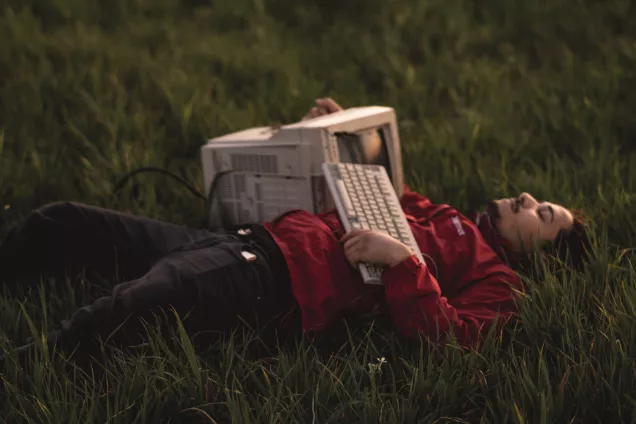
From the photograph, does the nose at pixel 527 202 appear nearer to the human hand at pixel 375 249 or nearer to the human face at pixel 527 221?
the human face at pixel 527 221

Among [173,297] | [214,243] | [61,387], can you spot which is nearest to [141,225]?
[214,243]

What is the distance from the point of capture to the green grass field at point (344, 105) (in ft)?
6.74

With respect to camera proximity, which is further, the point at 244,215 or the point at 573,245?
the point at 244,215

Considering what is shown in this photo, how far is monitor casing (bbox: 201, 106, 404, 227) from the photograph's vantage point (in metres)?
2.75

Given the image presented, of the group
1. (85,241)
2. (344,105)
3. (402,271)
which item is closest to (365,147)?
(402,271)

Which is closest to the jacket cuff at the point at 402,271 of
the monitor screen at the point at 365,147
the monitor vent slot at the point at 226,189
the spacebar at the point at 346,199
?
the spacebar at the point at 346,199

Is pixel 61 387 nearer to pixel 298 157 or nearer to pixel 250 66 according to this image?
pixel 298 157

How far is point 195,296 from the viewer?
237cm

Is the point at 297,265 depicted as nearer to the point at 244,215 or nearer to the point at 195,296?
the point at 195,296

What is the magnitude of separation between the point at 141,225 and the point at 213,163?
1.38 ft

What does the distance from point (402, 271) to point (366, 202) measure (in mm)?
355

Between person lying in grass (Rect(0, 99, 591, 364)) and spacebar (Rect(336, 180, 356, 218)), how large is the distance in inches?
3.6

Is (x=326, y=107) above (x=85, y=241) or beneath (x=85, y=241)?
above

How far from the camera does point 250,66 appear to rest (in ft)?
15.7
